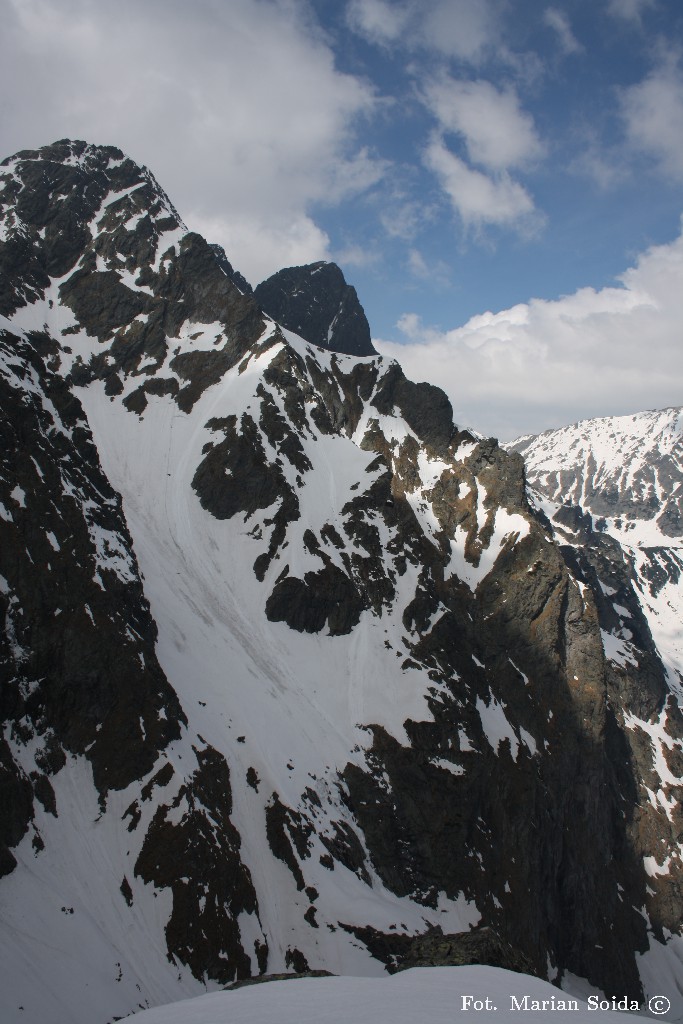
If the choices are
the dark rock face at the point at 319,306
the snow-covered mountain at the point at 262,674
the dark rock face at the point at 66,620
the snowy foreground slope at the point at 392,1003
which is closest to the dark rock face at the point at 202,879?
the snow-covered mountain at the point at 262,674

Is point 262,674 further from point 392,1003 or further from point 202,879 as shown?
point 392,1003

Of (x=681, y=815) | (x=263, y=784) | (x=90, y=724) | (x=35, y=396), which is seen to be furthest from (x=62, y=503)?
(x=681, y=815)

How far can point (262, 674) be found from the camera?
222ft

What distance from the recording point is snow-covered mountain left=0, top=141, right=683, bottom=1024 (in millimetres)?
38031

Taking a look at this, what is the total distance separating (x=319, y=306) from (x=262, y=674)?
139041 mm

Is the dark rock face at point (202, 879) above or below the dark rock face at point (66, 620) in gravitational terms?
below

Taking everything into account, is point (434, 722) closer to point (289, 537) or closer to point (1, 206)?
point (289, 537)

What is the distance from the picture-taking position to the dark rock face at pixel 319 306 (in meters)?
175

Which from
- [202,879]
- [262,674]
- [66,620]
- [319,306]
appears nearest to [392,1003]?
[202,879]

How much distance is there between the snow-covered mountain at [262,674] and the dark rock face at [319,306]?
5052cm

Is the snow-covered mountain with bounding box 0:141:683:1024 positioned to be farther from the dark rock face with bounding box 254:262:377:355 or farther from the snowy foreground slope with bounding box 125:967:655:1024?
the dark rock face with bounding box 254:262:377:355

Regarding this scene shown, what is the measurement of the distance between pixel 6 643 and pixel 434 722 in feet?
161

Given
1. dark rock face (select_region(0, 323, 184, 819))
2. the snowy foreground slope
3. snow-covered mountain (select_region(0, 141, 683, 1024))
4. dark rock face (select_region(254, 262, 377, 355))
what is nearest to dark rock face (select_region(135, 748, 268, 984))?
snow-covered mountain (select_region(0, 141, 683, 1024))

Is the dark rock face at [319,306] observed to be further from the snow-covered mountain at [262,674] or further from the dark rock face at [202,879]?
the dark rock face at [202,879]
